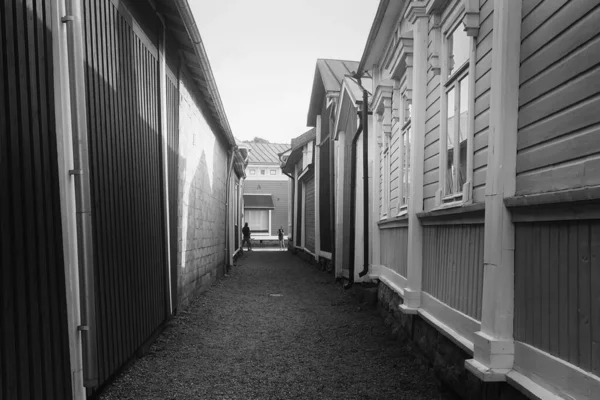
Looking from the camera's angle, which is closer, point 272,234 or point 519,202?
point 519,202

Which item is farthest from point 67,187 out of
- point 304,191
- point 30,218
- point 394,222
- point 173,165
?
point 304,191

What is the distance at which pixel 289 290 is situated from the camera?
37.7 feet

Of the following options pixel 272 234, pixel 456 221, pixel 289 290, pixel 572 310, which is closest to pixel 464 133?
pixel 456 221

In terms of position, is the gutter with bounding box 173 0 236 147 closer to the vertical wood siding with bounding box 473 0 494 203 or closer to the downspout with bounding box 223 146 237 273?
the vertical wood siding with bounding box 473 0 494 203

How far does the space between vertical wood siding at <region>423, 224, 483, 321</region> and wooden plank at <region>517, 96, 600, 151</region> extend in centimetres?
95

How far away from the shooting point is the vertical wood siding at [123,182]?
397 centimetres

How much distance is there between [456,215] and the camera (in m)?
4.29

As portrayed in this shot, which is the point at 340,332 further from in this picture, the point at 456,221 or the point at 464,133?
the point at 464,133

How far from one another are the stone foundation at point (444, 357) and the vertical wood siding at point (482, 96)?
123cm

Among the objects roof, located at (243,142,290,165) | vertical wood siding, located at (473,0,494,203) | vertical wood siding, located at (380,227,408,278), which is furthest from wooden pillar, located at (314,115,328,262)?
roof, located at (243,142,290,165)

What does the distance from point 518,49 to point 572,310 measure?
5.06 feet

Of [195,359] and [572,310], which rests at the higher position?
[572,310]

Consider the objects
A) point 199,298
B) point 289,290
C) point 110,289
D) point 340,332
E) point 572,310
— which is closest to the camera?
point 572,310

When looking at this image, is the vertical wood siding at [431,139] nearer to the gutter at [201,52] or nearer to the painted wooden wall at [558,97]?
the painted wooden wall at [558,97]
